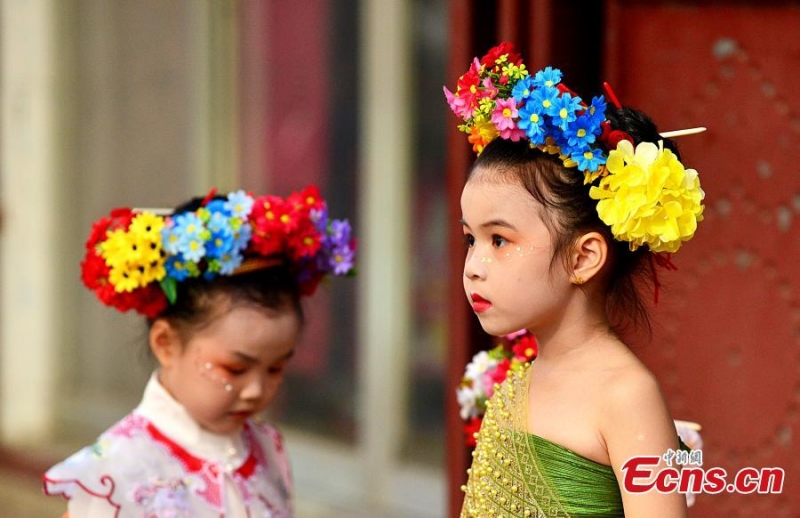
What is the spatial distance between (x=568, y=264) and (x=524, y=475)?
1.34 ft

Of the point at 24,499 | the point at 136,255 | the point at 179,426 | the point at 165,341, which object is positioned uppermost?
the point at 136,255

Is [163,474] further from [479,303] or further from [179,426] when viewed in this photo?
[479,303]

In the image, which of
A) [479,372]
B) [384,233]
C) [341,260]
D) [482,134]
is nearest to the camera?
[482,134]

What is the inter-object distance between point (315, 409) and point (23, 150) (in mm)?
2342

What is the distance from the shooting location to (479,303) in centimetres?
208

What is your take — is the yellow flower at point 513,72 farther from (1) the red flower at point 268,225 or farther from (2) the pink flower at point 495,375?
(1) the red flower at point 268,225

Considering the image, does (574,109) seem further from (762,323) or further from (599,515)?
(762,323)

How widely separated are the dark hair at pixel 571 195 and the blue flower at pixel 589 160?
58mm

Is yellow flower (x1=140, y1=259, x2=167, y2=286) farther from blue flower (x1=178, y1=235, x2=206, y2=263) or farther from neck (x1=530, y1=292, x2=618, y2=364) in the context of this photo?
neck (x1=530, y1=292, x2=618, y2=364)

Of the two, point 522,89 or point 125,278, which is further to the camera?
point 125,278

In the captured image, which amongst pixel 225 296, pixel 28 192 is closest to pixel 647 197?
pixel 225 296

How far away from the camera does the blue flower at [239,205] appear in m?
2.75

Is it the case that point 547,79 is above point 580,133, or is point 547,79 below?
above

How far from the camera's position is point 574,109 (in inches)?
78.4
